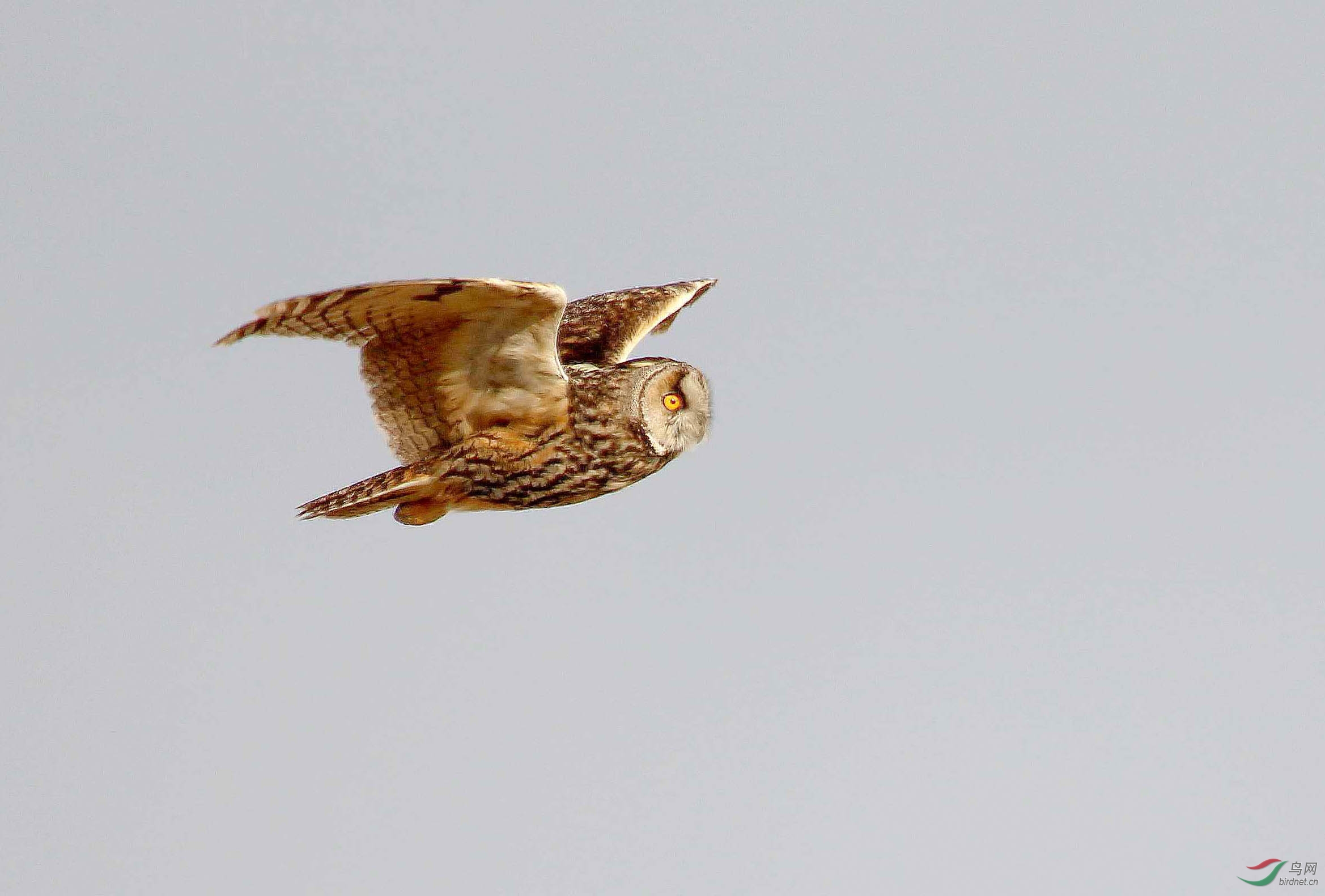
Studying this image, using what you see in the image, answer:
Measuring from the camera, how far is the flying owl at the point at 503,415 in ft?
23.0

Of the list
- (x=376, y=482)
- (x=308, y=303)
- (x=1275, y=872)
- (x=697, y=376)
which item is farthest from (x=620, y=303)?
(x=1275, y=872)

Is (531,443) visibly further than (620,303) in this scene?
No

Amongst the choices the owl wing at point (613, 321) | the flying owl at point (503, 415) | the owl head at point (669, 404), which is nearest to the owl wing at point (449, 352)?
the flying owl at point (503, 415)

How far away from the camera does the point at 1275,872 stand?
15016mm

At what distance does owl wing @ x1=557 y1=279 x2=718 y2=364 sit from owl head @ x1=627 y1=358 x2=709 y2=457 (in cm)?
61

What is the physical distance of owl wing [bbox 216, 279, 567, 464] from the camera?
6566 millimetres

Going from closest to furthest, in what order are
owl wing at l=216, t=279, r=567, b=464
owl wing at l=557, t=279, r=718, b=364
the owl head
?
owl wing at l=216, t=279, r=567, b=464
the owl head
owl wing at l=557, t=279, r=718, b=364

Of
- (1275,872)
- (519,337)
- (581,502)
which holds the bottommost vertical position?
(1275,872)

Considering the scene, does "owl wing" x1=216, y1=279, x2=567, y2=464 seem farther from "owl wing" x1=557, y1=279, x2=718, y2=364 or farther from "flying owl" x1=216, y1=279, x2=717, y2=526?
"owl wing" x1=557, y1=279, x2=718, y2=364

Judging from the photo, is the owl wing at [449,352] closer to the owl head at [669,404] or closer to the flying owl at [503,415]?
the flying owl at [503,415]

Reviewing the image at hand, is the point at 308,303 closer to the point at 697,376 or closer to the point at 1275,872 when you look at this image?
the point at 697,376

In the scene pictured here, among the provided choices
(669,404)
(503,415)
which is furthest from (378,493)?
(669,404)

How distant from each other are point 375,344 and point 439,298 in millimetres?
562

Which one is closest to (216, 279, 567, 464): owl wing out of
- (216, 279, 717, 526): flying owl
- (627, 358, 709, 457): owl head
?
(216, 279, 717, 526): flying owl
